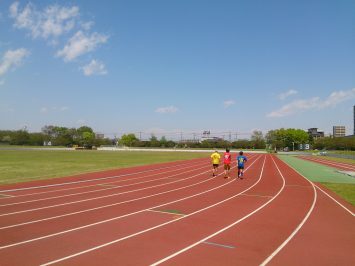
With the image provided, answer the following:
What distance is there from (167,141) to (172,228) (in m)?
116

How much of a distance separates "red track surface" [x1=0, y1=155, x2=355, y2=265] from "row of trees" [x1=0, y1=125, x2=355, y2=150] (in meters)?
88.8

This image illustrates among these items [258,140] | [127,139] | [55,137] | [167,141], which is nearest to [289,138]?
[258,140]

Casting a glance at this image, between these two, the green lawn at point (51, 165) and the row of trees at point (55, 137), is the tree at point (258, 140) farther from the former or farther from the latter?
the green lawn at point (51, 165)

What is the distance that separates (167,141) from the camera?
124 meters

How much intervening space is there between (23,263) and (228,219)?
5.02 meters

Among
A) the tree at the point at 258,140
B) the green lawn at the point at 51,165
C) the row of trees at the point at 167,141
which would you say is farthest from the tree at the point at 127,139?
the green lawn at the point at 51,165

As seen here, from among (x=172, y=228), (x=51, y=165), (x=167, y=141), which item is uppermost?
(x=167, y=141)

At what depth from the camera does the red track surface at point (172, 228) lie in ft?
19.8

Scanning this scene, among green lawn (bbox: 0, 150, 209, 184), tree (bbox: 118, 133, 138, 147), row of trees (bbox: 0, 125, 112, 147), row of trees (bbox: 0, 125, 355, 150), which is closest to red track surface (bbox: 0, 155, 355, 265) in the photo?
green lawn (bbox: 0, 150, 209, 184)

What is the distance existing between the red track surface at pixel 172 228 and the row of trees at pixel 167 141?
3495 inches

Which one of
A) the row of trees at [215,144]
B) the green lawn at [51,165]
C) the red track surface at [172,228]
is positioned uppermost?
the row of trees at [215,144]

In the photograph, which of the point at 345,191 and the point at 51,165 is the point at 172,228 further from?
the point at 51,165

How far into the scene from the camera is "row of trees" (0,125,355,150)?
111 metres

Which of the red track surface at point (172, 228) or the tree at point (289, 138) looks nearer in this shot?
the red track surface at point (172, 228)
